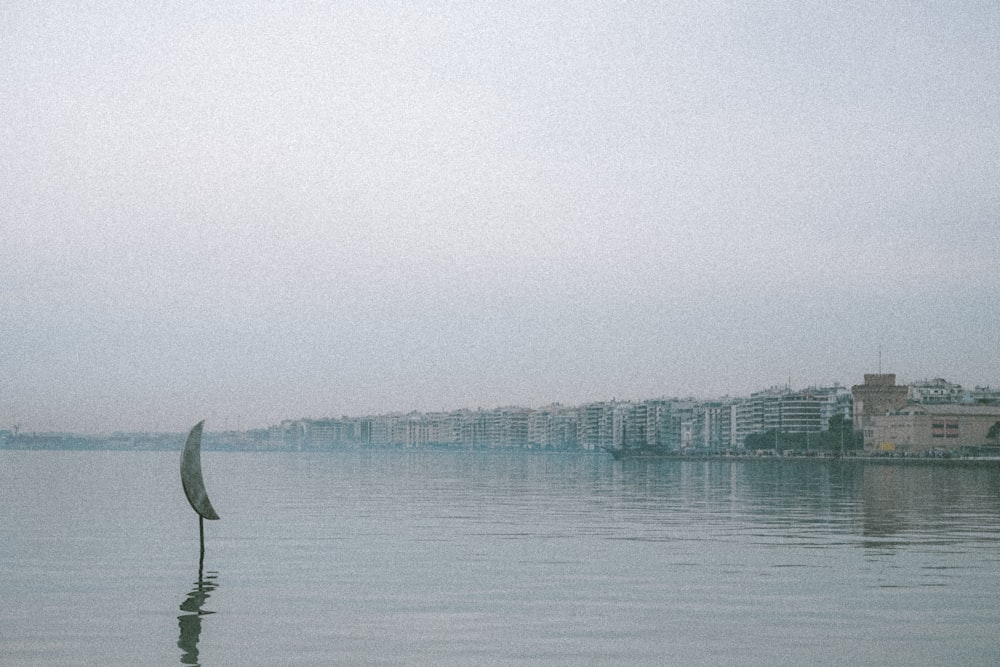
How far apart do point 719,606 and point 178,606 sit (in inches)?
416

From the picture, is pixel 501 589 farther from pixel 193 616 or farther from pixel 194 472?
pixel 194 472

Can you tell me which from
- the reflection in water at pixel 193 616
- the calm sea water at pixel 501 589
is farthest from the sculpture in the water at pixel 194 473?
the calm sea water at pixel 501 589

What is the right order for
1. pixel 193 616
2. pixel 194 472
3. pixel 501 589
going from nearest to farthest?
pixel 193 616
pixel 501 589
pixel 194 472

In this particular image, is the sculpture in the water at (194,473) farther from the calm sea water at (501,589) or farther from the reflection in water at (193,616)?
the calm sea water at (501,589)

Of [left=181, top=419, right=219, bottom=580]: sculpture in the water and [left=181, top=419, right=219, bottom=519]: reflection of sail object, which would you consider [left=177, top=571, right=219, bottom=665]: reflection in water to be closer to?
[left=181, top=419, right=219, bottom=580]: sculpture in the water

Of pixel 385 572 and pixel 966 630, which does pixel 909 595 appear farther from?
pixel 385 572

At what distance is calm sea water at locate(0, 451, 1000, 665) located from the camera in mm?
19000

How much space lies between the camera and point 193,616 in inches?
875

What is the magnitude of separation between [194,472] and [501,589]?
28.7ft

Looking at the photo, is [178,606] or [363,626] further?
[178,606]

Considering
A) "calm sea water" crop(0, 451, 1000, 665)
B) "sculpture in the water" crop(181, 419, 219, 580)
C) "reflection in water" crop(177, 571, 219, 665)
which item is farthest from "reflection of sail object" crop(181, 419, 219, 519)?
"reflection in water" crop(177, 571, 219, 665)

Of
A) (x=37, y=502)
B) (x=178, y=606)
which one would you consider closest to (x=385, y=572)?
(x=178, y=606)

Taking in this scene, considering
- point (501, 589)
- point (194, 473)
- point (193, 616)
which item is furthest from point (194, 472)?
point (501, 589)

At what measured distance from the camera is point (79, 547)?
35906 mm
